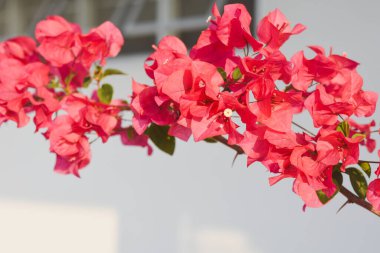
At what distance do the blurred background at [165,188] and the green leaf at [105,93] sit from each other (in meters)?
0.95

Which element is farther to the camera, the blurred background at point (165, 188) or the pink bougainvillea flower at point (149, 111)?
the blurred background at point (165, 188)

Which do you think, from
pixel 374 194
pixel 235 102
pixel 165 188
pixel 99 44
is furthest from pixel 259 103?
pixel 165 188

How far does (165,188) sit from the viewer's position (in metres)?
1.62

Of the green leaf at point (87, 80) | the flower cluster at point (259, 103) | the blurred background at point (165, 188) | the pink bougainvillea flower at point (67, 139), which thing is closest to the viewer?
the flower cluster at point (259, 103)

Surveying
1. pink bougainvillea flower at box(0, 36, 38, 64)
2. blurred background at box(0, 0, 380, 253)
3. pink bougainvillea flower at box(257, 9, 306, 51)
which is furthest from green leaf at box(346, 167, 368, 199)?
blurred background at box(0, 0, 380, 253)

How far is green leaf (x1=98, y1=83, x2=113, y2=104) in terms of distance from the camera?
548 millimetres

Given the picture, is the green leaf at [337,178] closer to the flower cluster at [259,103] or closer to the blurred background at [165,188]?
the flower cluster at [259,103]

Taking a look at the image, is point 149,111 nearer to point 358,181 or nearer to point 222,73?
point 222,73

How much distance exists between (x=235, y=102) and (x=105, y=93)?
0.70 ft

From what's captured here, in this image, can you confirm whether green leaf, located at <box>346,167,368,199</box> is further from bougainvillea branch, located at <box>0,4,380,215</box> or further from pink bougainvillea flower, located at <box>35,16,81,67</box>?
pink bougainvillea flower, located at <box>35,16,81,67</box>

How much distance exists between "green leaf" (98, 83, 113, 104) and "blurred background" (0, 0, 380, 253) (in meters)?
0.95

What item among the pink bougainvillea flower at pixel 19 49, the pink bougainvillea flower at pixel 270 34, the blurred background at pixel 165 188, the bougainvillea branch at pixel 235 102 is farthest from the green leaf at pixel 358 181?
the blurred background at pixel 165 188

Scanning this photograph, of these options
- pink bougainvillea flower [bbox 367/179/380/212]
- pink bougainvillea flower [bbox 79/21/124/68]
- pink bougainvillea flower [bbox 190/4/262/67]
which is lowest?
pink bougainvillea flower [bbox 367/179/380/212]

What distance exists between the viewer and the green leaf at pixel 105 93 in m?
0.55
